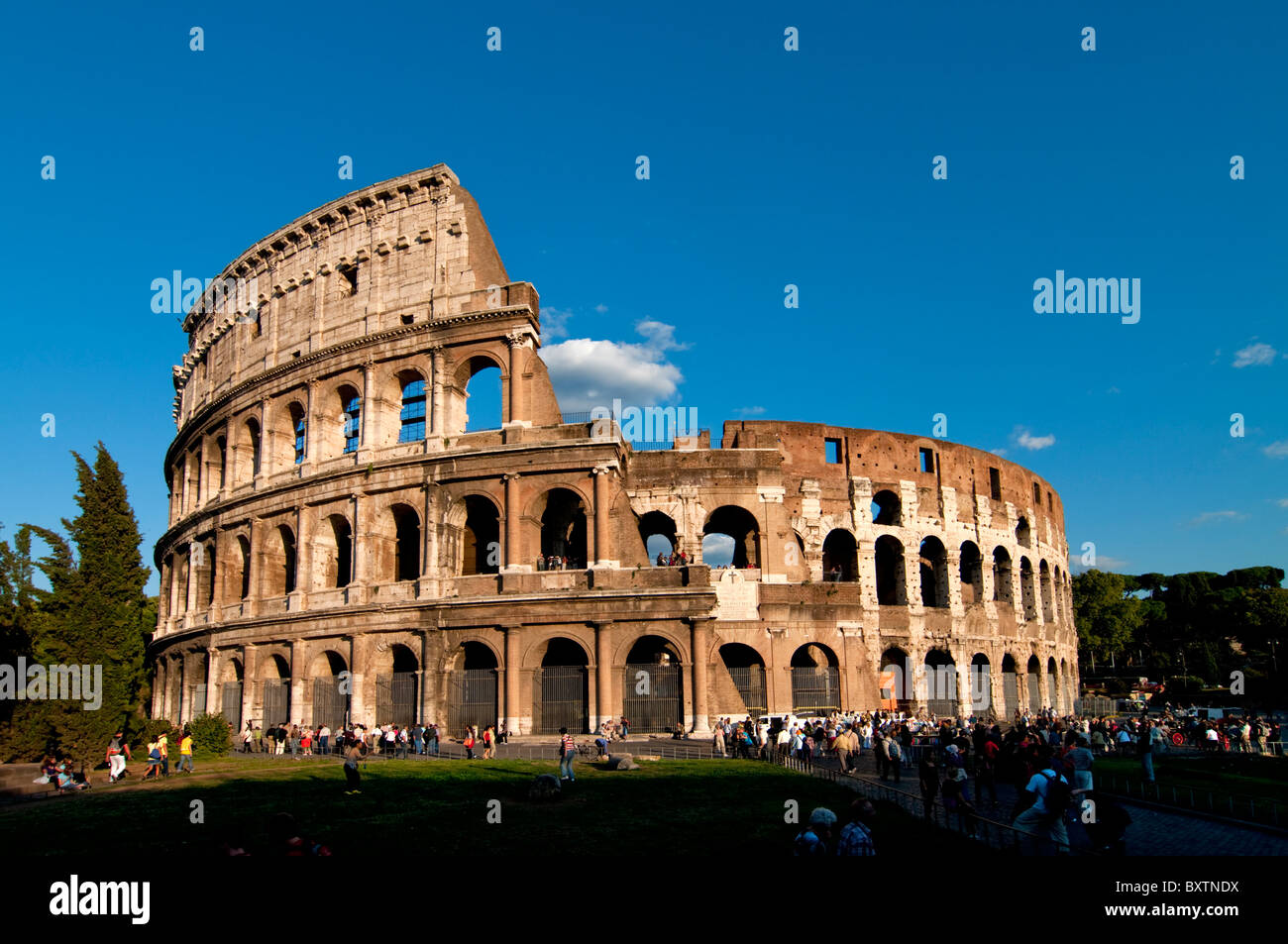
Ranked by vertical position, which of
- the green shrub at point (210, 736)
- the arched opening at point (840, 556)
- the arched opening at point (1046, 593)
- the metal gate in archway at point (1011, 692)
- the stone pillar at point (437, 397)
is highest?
the stone pillar at point (437, 397)

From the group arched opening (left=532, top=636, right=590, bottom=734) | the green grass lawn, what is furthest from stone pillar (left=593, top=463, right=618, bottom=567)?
the green grass lawn

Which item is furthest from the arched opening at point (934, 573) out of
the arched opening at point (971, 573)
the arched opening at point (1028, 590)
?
the arched opening at point (1028, 590)

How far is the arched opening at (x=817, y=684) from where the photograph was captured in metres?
30.1

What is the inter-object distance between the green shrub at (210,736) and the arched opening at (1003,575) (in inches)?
1241

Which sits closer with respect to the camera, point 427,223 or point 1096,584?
point 427,223

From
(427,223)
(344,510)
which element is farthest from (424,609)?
A: (427,223)

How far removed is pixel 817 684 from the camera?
30.5m

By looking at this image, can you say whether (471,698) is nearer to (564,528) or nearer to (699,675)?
(564,528)

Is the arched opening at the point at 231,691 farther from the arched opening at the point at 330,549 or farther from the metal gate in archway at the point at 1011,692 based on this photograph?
the metal gate in archway at the point at 1011,692

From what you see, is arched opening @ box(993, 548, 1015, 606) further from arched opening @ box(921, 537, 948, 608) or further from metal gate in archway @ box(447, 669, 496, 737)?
metal gate in archway @ box(447, 669, 496, 737)

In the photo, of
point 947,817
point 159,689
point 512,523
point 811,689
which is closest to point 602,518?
point 512,523
